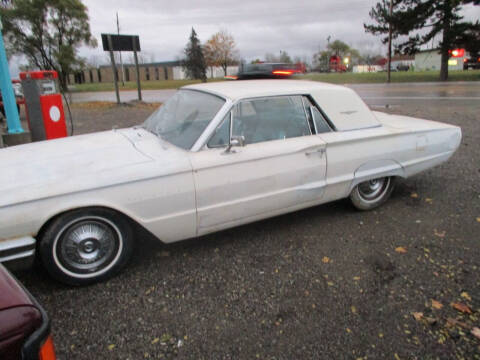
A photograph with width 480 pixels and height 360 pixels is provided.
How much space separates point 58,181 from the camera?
8.45 feet

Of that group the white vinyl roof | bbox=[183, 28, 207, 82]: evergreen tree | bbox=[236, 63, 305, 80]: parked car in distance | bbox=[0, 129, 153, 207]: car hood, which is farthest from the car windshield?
bbox=[183, 28, 207, 82]: evergreen tree

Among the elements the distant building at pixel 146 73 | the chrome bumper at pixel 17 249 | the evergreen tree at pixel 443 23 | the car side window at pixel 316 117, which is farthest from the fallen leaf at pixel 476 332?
the distant building at pixel 146 73

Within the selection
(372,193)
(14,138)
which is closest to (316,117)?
(372,193)

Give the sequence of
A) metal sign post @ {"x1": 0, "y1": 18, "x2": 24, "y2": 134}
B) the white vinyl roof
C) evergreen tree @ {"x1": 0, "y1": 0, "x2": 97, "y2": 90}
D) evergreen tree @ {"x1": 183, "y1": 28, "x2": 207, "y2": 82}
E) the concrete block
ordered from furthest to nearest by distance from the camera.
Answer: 1. evergreen tree @ {"x1": 183, "y1": 28, "x2": 207, "y2": 82}
2. evergreen tree @ {"x1": 0, "y1": 0, "x2": 97, "y2": 90}
3. the concrete block
4. metal sign post @ {"x1": 0, "y1": 18, "x2": 24, "y2": 134}
5. the white vinyl roof

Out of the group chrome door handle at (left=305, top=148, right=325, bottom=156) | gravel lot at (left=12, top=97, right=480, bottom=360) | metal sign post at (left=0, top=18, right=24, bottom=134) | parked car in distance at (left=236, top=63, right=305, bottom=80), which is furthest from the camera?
parked car in distance at (left=236, top=63, right=305, bottom=80)

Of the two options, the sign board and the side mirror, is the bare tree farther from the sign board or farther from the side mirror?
the side mirror

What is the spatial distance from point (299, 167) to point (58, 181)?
200 cm

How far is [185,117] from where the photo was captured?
3516 millimetres

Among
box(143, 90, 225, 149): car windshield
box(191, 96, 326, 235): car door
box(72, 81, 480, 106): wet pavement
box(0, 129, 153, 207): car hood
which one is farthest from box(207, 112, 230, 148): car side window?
box(72, 81, 480, 106): wet pavement

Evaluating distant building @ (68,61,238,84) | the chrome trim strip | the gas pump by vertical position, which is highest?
distant building @ (68,61,238,84)

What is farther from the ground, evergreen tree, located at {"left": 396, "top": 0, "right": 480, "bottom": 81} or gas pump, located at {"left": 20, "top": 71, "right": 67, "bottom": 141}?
evergreen tree, located at {"left": 396, "top": 0, "right": 480, "bottom": 81}

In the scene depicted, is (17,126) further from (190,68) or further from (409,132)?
(190,68)

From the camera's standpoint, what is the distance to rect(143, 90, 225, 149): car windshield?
10.6 ft

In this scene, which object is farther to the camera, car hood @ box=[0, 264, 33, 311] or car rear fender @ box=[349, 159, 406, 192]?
car rear fender @ box=[349, 159, 406, 192]
